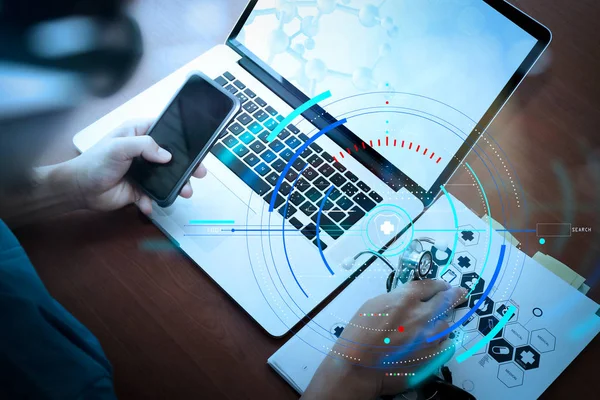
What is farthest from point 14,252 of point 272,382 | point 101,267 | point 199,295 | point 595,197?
point 595,197

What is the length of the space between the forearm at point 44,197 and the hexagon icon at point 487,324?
0.58 m

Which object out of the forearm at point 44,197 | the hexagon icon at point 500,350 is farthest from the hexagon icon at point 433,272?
the forearm at point 44,197

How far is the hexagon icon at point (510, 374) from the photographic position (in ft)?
2.20

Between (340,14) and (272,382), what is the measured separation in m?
0.55

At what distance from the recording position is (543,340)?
700 millimetres

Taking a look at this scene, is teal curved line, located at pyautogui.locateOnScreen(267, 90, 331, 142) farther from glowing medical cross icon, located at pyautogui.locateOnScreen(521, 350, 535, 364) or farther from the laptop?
glowing medical cross icon, located at pyautogui.locateOnScreen(521, 350, 535, 364)

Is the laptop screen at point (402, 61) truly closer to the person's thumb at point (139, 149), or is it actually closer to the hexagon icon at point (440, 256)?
the hexagon icon at point (440, 256)

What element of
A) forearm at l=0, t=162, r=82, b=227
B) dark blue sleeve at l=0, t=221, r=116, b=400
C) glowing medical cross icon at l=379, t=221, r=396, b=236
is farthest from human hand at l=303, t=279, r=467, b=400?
forearm at l=0, t=162, r=82, b=227

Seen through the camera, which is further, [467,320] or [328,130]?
[328,130]

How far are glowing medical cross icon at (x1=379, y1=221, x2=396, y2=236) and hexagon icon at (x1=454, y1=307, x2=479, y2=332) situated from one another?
0.48ft

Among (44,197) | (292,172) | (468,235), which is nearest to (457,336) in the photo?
(468,235)

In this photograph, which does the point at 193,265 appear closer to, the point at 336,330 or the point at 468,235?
the point at 336,330

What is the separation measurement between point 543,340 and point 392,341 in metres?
0.20

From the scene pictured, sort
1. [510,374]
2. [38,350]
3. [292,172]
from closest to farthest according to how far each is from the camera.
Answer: [38,350] < [510,374] < [292,172]
